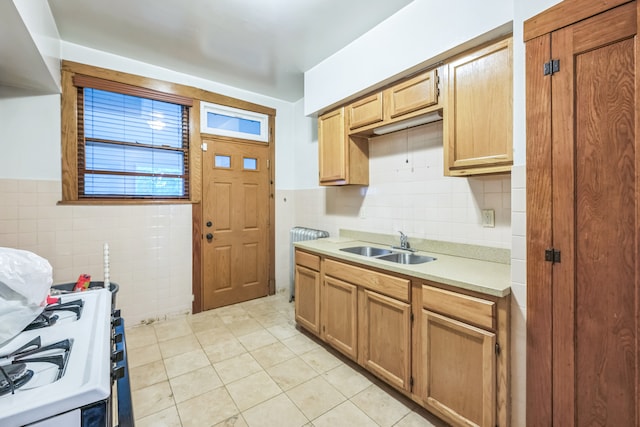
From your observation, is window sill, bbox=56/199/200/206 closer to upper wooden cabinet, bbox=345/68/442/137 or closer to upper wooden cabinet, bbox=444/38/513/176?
upper wooden cabinet, bbox=345/68/442/137

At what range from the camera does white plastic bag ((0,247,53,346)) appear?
2.69 ft

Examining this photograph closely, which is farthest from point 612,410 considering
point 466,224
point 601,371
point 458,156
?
point 458,156

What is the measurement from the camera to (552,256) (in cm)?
131

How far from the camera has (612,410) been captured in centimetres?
117

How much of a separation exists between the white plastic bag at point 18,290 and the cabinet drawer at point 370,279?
167 cm

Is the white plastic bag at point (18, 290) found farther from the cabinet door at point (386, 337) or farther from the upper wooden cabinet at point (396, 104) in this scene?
the upper wooden cabinet at point (396, 104)

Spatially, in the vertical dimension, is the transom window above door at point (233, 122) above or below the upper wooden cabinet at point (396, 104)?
above

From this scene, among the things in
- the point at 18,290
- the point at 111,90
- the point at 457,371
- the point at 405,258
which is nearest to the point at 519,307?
the point at 457,371

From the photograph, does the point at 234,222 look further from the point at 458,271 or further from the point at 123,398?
the point at 123,398

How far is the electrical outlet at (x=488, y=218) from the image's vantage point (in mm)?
1937

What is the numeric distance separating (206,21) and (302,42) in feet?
2.60

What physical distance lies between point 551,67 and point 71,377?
2.04 metres

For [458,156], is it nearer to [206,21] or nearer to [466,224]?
[466,224]

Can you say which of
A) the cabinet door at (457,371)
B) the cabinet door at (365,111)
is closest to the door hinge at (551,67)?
the cabinet door at (365,111)
